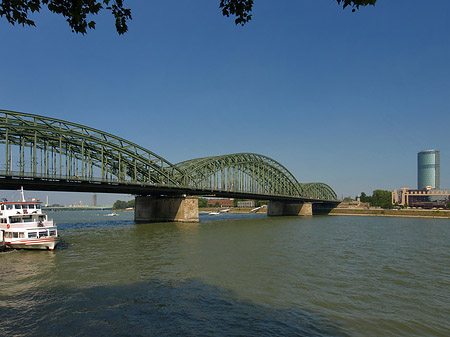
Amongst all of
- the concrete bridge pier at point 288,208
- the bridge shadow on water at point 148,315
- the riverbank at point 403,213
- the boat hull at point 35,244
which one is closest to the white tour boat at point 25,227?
the boat hull at point 35,244

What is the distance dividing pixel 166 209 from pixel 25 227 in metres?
50.0

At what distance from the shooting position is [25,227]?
33219 millimetres

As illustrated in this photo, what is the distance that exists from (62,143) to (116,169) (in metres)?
14.1

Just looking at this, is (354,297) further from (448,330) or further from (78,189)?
(78,189)

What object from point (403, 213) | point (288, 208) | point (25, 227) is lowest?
point (403, 213)

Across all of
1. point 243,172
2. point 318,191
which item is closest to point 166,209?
point 243,172

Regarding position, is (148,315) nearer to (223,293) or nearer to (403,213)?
(223,293)

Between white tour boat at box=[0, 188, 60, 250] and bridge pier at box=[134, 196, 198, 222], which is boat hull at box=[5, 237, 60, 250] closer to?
white tour boat at box=[0, 188, 60, 250]

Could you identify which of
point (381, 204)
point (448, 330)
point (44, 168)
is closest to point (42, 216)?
point (44, 168)

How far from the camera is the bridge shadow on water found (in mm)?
12906

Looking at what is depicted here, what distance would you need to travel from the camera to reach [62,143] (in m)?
64.6

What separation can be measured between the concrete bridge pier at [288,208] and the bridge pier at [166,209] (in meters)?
59.5

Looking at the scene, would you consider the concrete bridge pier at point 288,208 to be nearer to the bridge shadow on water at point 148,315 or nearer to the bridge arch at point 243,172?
the bridge arch at point 243,172

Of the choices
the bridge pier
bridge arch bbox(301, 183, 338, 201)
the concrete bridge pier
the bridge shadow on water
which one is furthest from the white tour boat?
bridge arch bbox(301, 183, 338, 201)
